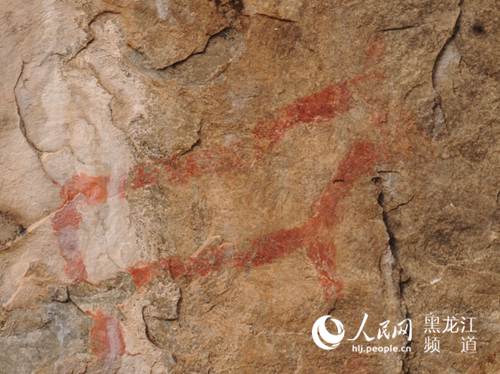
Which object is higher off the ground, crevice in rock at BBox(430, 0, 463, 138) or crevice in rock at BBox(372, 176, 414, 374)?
crevice in rock at BBox(430, 0, 463, 138)

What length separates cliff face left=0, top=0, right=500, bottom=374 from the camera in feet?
5.49

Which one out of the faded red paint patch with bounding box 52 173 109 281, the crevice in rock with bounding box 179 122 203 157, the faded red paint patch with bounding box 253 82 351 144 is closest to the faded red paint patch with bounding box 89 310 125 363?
the faded red paint patch with bounding box 52 173 109 281

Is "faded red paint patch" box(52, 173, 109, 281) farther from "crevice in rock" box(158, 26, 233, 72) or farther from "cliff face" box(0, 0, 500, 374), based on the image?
"crevice in rock" box(158, 26, 233, 72)

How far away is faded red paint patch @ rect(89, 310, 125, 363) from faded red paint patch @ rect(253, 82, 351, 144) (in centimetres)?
58

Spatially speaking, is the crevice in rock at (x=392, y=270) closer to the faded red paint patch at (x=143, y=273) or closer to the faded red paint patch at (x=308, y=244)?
the faded red paint patch at (x=308, y=244)

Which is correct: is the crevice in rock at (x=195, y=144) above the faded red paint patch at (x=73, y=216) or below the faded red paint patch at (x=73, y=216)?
above

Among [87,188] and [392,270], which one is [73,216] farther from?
[392,270]

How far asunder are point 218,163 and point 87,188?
32cm

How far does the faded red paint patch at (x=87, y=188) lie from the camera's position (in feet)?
5.49

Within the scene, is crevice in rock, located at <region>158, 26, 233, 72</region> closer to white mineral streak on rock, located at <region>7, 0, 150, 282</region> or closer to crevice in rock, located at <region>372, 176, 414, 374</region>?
white mineral streak on rock, located at <region>7, 0, 150, 282</region>

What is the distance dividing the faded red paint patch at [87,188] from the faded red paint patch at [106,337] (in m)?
0.28

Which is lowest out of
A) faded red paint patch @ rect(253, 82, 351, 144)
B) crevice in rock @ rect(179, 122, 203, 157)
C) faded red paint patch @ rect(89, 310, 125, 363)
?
faded red paint patch @ rect(89, 310, 125, 363)

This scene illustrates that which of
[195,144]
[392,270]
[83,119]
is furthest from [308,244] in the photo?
[83,119]

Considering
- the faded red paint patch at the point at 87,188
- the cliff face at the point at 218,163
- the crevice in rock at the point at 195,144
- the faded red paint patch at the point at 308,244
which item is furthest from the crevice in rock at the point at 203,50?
the faded red paint patch at the point at 308,244
